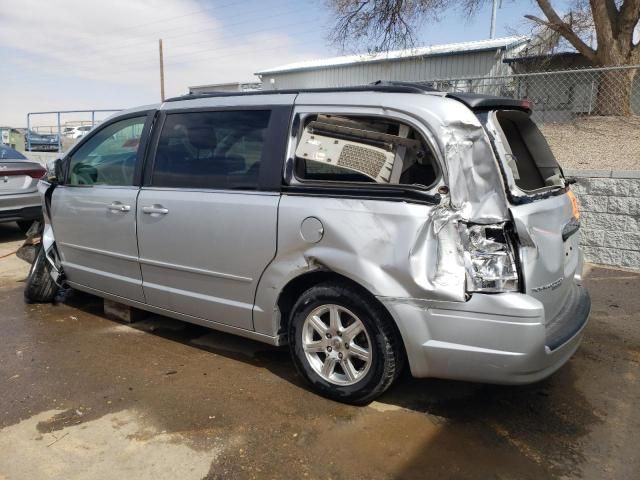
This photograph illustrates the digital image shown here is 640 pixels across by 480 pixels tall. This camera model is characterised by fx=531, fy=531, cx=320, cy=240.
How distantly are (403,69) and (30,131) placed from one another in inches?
558

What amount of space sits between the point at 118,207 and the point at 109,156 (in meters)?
0.65

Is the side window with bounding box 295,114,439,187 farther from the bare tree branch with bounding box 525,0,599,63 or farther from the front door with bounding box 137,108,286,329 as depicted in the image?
the bare tree branch with bounding box 525,0,599,63

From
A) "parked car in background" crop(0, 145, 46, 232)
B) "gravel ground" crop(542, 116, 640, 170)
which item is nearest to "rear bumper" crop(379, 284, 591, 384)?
"gravel ground" crop(542, 116, 640, 170)

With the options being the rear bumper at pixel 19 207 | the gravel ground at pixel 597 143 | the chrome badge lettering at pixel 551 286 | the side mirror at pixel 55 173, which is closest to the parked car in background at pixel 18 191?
the rear bumper at pixel 19 207

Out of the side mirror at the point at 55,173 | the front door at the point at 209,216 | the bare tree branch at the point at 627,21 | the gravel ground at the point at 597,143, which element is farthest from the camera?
the bare tree branch at the point at 627,21

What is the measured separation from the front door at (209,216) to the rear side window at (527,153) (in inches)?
55.8

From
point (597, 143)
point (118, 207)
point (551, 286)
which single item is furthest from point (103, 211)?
point (597, 143)

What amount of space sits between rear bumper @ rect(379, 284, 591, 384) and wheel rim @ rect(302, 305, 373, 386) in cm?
32

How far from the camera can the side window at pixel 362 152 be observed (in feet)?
9.82

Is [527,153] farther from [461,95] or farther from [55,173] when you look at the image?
[55,173]

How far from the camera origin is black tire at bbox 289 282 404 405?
2988 mm

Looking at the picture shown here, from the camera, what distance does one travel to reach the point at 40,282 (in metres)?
5.14

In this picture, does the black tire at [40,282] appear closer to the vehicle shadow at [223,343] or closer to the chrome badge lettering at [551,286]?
the vehicle shadow at [223,343]

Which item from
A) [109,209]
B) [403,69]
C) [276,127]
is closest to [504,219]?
[276,127]
